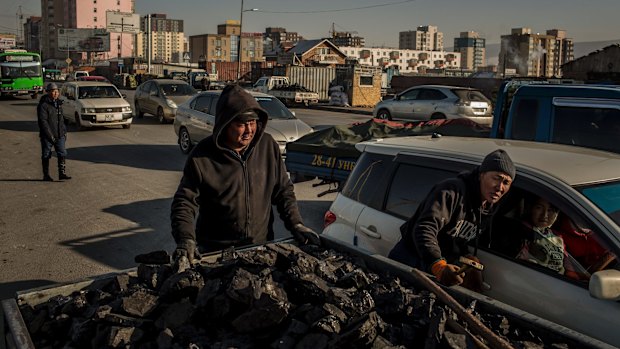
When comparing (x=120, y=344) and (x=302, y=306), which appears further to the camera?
(x=302, y=306)

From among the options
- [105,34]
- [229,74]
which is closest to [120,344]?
[229,74]

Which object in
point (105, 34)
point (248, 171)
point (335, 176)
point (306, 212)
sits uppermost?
point (105, 34)

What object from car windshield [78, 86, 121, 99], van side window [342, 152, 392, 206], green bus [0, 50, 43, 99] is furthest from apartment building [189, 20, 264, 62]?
van side window [342, 152, 392, 206]

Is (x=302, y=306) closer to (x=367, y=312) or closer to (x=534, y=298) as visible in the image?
(x=367, y=312)

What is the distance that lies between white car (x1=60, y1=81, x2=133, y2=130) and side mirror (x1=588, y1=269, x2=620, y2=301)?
19741 mm

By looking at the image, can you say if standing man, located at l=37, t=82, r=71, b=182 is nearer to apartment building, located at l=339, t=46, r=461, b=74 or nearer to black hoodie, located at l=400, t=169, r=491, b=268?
black hoodie, located at l=400, t=169, r=491, b=268

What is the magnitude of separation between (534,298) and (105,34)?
414ft

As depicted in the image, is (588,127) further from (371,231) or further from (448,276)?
(448,276)

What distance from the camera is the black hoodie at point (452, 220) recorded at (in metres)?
3.82

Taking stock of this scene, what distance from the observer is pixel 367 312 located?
2854 millimetres

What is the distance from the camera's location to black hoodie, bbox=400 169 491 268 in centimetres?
382

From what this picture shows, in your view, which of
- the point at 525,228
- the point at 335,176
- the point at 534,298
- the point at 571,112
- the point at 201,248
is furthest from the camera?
the point at 335,176

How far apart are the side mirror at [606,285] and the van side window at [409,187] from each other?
148 centimetres

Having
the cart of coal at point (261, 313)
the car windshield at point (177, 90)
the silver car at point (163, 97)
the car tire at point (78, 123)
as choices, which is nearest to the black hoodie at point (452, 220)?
the cart of coal at point (261, 313)
